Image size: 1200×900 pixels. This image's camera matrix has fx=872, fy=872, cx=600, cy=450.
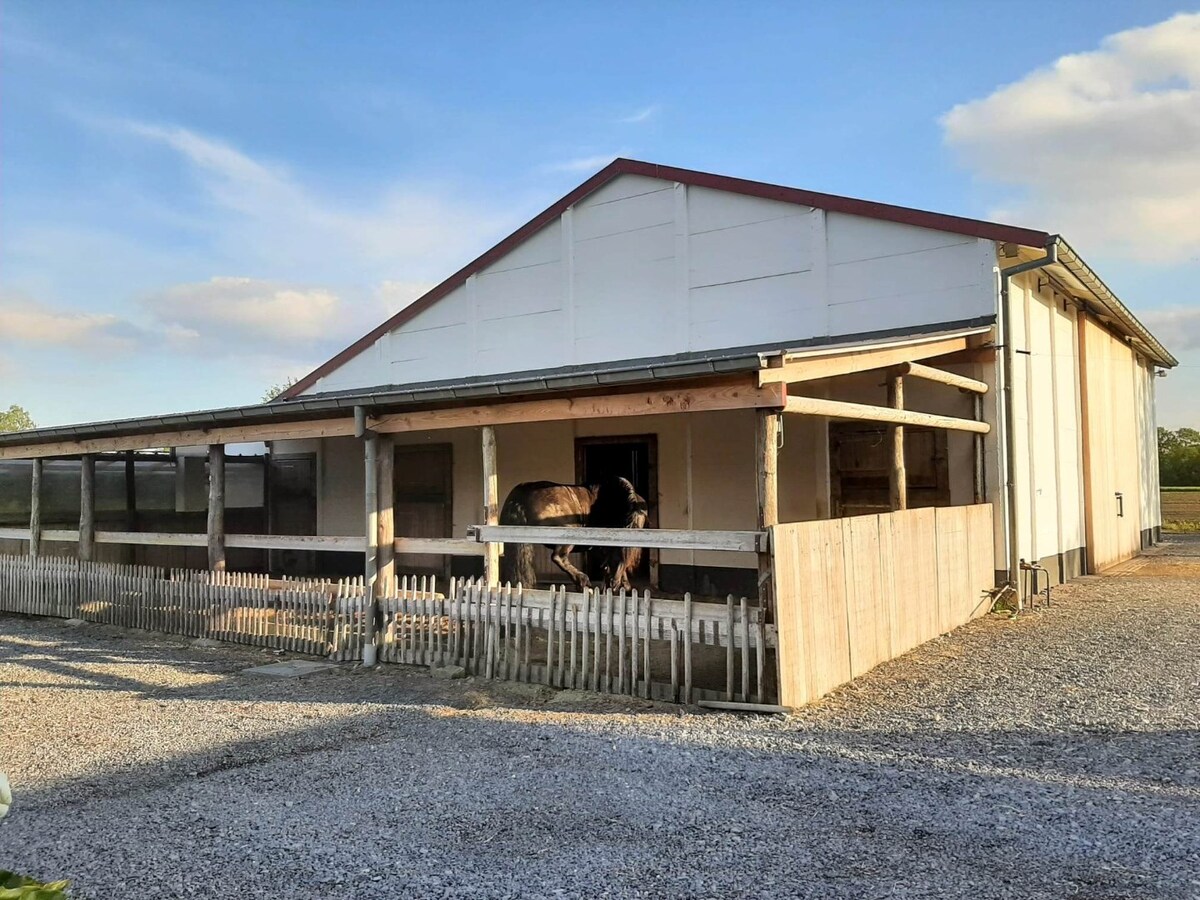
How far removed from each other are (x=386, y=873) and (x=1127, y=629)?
Result: 839 cm

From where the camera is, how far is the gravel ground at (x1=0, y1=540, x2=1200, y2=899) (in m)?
3.63

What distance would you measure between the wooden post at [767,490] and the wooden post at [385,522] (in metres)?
4.02

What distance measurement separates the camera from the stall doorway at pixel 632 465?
12.2 m

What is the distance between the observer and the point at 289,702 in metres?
6.86

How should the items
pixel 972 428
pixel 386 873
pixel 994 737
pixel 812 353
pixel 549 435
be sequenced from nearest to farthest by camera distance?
pixel 386 873 → pixel 994 737 → pixel 812 353 → pixel 972 428 → pixel 549 435

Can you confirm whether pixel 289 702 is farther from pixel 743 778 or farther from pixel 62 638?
pixel 62 638

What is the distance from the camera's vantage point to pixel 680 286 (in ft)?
42.6

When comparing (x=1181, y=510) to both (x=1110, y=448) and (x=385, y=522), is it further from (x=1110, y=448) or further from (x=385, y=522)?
(x=385, y=522)

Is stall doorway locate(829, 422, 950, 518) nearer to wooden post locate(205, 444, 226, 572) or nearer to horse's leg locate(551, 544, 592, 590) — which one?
horse's leg locate(551, 544, 592, 590)

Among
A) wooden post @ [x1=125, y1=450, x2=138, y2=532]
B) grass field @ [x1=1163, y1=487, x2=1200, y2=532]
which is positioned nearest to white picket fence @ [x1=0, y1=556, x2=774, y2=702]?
wooden post @ [x1=125, y1=450, x2=138, y2=532]

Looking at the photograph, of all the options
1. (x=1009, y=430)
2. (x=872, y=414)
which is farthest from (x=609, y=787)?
(x=1009, y=430)

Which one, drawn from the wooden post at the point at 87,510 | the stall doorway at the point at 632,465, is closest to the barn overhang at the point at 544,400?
the wooden post at the point at 87,510

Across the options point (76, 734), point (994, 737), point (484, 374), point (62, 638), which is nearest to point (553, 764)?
point (994, 737)

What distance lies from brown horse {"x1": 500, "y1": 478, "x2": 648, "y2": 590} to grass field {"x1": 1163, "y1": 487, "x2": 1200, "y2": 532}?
23737 millimetres
